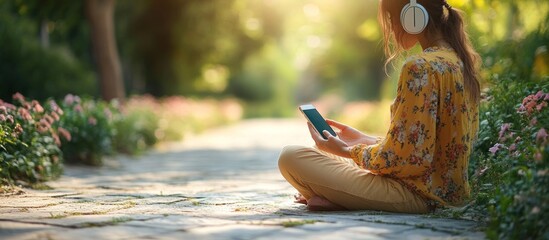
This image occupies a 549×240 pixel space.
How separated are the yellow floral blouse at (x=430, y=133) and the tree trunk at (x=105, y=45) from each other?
31.8ft

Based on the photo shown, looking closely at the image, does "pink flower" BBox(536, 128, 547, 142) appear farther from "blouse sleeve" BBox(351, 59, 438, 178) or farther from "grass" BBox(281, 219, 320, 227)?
"grass" BBox(281, 219, 320, 227)

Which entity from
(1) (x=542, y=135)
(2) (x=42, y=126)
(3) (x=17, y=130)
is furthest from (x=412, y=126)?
(2) (x=42, y=126)

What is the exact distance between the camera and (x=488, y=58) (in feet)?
25.2

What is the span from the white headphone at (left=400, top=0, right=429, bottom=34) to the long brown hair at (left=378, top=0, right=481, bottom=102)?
76 millimetres

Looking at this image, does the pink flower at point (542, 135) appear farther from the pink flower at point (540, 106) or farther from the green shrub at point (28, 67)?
the green shrub at point (28, 67)

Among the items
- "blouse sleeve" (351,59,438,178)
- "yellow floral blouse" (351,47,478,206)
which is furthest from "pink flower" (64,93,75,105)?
"blouse sleeve" (351,59,438,178)

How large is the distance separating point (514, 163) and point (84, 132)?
6.05m

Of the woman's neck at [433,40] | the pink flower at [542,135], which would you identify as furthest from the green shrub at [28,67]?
the pink flower at [542,135]

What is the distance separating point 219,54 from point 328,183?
21549 mm

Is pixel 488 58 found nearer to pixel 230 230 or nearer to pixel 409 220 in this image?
pixel 409 220

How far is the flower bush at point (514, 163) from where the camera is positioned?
320 centimetres

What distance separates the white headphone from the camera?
4.05m

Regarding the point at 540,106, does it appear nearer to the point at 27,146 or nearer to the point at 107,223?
the point at 107,223

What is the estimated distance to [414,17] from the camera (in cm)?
406
